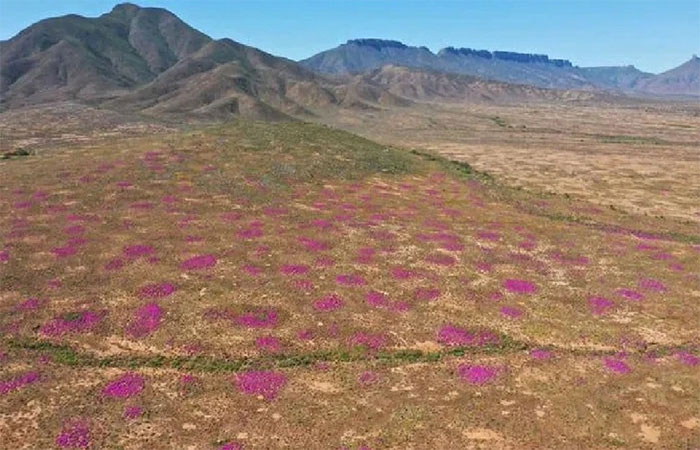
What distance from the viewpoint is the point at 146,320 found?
43656 millimetres

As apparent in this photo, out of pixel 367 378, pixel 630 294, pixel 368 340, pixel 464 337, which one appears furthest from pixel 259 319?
pixel 630 294

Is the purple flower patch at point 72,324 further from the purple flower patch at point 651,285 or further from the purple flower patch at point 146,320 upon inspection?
the purple flower patch at point 651,285

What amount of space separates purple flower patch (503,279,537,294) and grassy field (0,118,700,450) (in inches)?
10.3

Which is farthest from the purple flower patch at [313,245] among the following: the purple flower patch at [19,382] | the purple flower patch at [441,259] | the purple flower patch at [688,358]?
the purple flower patch at [688,358]

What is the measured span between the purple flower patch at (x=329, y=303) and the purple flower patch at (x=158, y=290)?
12706mm

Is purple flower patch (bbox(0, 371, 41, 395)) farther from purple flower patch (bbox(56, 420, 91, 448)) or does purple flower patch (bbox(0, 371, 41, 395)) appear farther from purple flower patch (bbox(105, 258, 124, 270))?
purple flower patch (bbox(105, 258, 124, 270))

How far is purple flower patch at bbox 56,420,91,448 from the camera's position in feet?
95.8

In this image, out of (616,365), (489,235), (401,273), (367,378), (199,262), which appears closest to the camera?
(367,378)

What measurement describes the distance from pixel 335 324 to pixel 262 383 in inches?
380

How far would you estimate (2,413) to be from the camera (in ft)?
104

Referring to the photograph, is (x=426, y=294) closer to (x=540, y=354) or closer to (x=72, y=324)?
(x=540, y=354)

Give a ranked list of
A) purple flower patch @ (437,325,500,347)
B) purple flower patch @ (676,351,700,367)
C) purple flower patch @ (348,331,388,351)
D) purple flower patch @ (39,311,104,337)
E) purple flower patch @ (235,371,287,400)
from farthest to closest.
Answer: purple flower patch @ (437,325,500,347)
purple flower patch @ (39,311,104,337)
purple flower patch @ (348,331,388,351)
purple flower patch @ (676,351,700,367)
purple flower patch @ (235,371,287,400)

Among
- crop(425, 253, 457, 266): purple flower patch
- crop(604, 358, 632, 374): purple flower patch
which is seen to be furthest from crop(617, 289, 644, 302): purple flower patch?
crop(425, 253, 457, 266): purple flower patch

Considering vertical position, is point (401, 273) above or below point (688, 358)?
above
